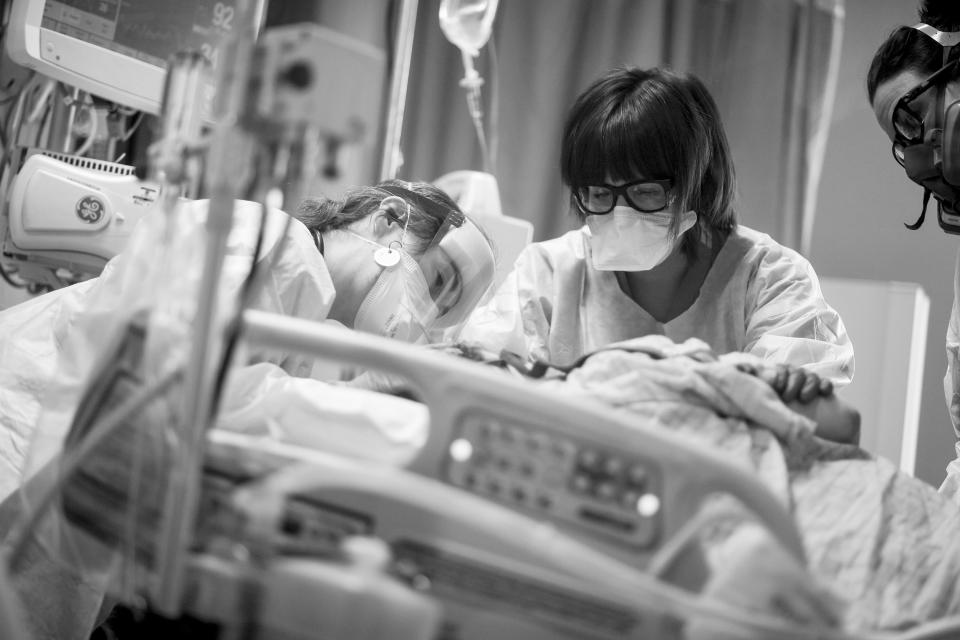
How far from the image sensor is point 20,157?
228 centimetres

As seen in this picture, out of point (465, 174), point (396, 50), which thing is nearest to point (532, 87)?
point (396, 50)

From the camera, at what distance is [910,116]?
1812 millimetres

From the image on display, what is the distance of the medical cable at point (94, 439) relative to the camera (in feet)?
→ 2.68

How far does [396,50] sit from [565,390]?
8.48ft

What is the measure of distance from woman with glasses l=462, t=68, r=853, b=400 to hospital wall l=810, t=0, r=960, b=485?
166 centimetres

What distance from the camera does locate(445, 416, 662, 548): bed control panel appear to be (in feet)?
2.81

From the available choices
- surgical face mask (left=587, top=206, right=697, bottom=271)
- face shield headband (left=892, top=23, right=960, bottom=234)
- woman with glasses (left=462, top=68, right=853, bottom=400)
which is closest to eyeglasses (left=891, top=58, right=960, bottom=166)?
face shield headband (left=892, top=23, right=960, bottom=234)

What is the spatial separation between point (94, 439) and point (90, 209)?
1.41 m

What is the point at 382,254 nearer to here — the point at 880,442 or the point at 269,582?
the point at 269,582

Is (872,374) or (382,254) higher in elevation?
(382,254)

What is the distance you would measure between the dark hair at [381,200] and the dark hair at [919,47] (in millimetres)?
912

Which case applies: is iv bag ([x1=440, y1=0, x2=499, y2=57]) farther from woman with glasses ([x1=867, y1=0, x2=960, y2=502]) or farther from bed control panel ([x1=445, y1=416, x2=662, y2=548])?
bed control panel ([x1=445, y1=416, x2=662, y2=548])

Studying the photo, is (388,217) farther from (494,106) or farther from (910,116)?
(494,106)

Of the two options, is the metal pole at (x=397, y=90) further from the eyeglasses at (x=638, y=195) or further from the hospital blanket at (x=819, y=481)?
the hospital blanket at (x=819, y=481)
